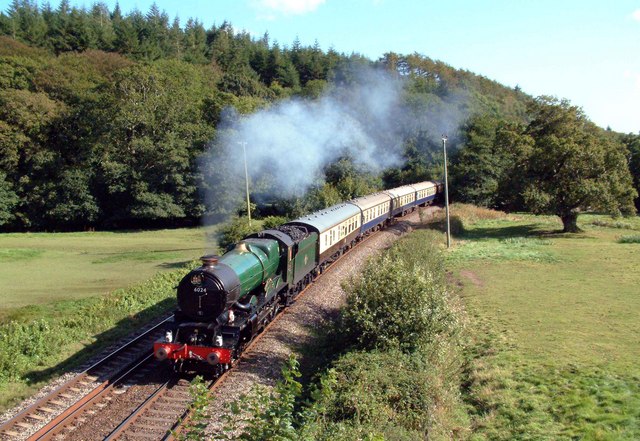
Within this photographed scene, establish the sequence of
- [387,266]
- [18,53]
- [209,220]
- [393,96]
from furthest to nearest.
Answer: [18,53] → [393,96] → [209,220] → [387,266]

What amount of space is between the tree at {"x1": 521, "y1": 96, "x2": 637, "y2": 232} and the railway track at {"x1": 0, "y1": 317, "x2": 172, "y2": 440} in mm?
35603

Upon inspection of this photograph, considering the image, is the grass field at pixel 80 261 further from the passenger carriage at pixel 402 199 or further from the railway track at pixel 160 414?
the passenger carriage at pixel 402 199

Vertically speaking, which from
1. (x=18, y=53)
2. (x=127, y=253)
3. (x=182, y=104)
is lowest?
(x=127, y=253)

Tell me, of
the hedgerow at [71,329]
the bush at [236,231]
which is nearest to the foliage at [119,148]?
the bush at [236,231]

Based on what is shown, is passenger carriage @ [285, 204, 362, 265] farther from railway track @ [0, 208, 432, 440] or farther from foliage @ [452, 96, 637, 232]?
foliage @ [452, 96, 637, 232]

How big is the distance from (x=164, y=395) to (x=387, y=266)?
7.71 meters

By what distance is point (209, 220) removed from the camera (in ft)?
207

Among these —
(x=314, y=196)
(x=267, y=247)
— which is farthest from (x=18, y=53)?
(x=267, y=247)

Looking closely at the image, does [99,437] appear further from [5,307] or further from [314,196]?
[314,196]

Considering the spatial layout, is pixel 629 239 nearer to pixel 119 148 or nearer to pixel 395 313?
pixel 395 313

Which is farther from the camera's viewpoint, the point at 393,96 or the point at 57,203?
the point at 393,96

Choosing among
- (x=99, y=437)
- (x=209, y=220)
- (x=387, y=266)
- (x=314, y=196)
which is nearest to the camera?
(x=99, y=437)

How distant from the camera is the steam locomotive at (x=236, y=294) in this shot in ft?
49.8

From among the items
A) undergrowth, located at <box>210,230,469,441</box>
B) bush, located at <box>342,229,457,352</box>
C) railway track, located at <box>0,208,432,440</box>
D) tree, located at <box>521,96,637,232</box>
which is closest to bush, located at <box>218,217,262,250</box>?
railway track, located at <box>0,208,432,440</box>
